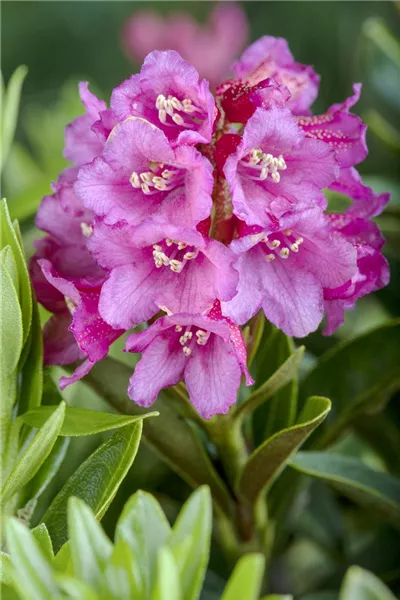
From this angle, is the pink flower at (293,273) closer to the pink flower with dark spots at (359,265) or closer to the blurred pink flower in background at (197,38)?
the pink flower with dark spots at (359,265)

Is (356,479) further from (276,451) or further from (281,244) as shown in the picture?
(281,244)

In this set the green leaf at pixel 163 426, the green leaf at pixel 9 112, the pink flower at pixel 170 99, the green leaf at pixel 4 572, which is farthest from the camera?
the green leaf at pixel 9 112

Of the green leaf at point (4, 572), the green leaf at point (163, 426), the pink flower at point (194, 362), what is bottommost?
the green leaf at point (163, 426)

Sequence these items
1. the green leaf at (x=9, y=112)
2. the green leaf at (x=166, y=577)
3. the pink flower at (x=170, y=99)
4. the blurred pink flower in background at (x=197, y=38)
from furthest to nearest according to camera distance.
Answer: the blurred pink flower in background at (x=197, y=38)
the green leaf at (x=9, y=112)
the pink flower at (x=170, y=99)
the green leaf at (x=166, y=577)

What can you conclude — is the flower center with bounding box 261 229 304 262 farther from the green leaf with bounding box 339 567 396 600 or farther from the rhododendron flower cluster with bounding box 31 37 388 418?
the green leaf with bounding box 339 567 396 600

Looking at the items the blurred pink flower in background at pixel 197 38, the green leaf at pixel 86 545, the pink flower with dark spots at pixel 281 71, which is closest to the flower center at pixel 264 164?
the pink flower with dark spots at pixel 281 71

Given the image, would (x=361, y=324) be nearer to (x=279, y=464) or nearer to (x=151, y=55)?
(x=279, y=464)
